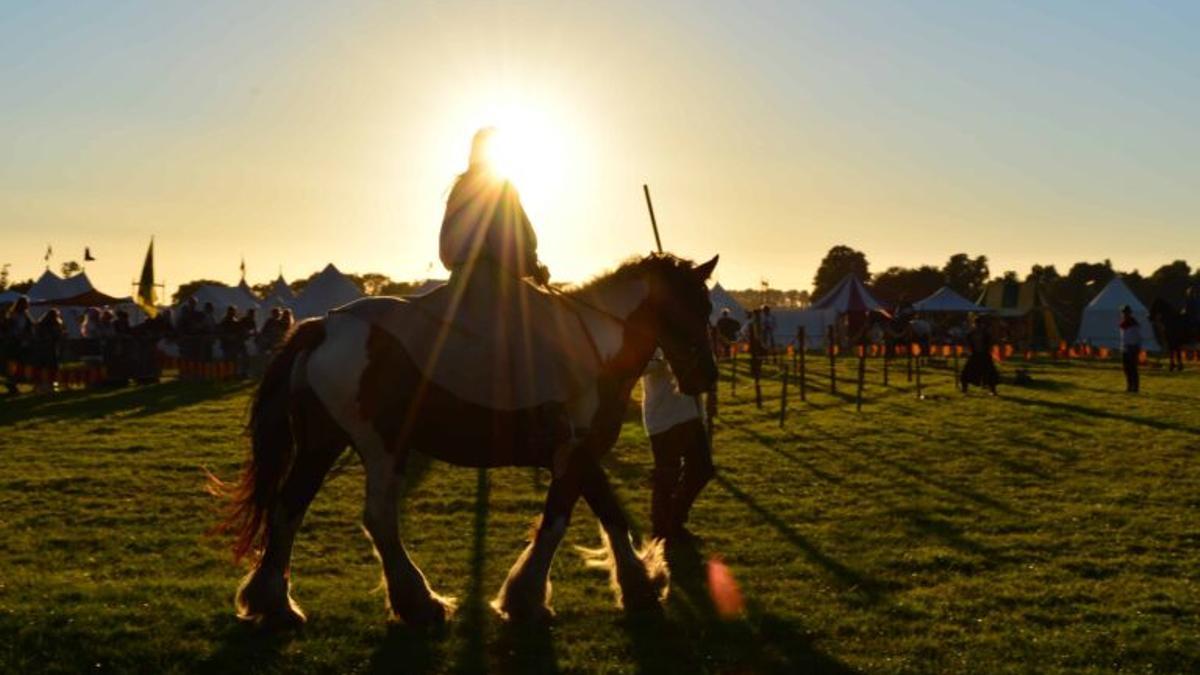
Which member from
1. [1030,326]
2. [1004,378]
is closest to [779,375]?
[1004,378]

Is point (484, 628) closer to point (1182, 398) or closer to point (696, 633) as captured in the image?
point (696, 633)

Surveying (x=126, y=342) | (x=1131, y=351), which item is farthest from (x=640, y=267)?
(x=126, y=342)

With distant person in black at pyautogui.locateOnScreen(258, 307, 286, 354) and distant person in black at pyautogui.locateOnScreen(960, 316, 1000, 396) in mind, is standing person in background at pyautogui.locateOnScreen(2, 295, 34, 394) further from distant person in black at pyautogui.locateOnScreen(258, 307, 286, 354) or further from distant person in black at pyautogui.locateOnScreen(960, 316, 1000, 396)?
distant person in black at pyautogui.locateOnScreen(960, 316, 1000, 396)

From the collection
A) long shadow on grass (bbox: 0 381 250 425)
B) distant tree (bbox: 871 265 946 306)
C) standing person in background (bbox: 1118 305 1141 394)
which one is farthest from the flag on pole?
distant tree (bbox: 871 265 946 306)

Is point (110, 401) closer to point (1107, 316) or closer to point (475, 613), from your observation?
point (475, 613)

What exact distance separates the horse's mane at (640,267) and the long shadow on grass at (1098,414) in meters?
13.4

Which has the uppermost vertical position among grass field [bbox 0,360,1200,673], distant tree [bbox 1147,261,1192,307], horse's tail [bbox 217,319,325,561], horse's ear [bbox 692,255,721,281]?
distant tree [bbox 1147,261,1192,307]

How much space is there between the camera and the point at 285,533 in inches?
258

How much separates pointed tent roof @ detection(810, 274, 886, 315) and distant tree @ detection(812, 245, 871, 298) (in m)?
76.5

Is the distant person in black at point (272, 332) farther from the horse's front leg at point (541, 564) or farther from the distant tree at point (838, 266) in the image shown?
the distant tree at point (838, 266)

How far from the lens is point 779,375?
3466cm

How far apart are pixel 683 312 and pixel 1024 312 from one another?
189ft

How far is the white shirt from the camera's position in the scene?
356 inches

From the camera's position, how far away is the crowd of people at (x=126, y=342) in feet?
86.1
